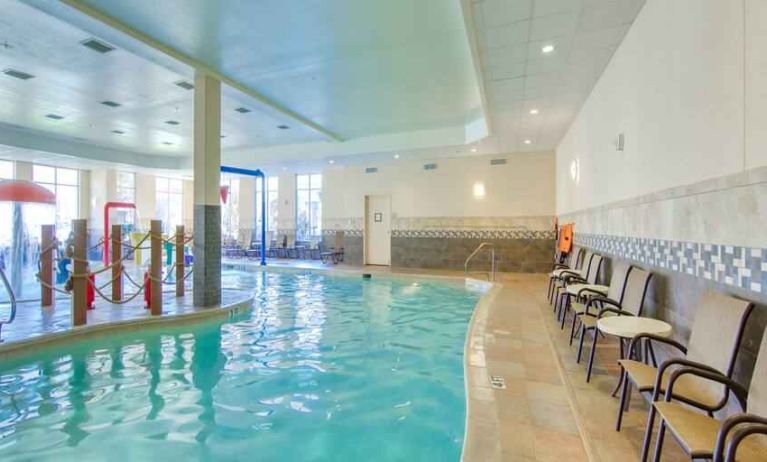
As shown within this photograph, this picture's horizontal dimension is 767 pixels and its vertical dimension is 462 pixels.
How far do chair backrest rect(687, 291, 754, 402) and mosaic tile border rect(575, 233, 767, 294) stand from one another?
0.37 ft

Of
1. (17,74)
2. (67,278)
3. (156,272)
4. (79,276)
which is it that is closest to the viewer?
(79,276)

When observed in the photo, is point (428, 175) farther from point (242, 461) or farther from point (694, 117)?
point (242, 461)

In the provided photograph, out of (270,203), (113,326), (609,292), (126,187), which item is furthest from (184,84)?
(126,187)

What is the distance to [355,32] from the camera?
4.64 metres

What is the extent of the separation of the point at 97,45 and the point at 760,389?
22.4ft

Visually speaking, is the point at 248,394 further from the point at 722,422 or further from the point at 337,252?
the point at 337,252

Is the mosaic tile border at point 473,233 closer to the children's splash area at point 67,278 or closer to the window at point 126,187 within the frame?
the children's splash area at point 67,278

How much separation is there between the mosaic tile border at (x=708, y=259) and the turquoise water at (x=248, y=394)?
1.76 metres

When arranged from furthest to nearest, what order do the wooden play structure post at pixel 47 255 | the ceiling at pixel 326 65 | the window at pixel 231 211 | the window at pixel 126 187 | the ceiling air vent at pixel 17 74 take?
1. the window at pixel 231 211
2. the window at pixel 126 187
3. the ceiling air vent at pixel 17 74
4. the wooden play structure post at pixel 47 255
5. the ceiling at pixel 326 65

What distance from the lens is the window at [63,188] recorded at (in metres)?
12.5

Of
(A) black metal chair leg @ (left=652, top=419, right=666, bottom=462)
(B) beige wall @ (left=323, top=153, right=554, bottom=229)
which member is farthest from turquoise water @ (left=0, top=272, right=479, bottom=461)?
(B) beige wall @ (left=323, top=153, right=554, bottom=229)

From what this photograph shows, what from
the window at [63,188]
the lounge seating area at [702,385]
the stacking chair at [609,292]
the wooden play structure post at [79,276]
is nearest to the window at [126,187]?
the window at [63,188]

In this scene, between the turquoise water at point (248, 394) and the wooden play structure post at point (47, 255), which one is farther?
the wooden play structure post at point (47, 255)

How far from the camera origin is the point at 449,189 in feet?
33.9
